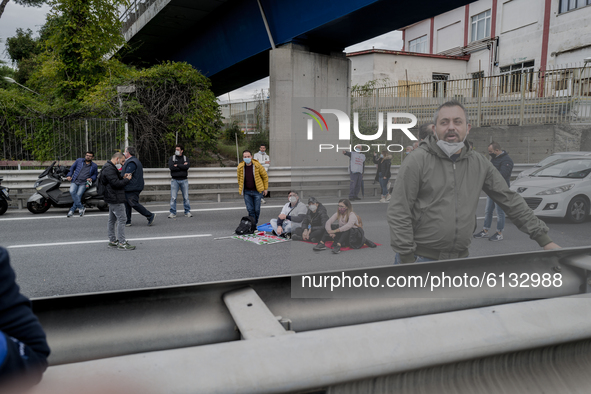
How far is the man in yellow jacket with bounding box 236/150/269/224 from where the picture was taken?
29.0 feet

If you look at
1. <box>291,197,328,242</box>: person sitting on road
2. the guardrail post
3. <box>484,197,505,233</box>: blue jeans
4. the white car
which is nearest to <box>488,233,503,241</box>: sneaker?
<box>484,197,505,233</box>: blue jeans

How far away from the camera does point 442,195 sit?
2412 mm

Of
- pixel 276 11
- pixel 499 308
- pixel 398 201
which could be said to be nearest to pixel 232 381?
pixel 499 308

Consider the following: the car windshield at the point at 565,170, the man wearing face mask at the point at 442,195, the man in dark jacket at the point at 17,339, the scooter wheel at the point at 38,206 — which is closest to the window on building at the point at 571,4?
the car windshield at the point at 565,170

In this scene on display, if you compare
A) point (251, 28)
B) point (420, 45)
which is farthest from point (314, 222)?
point (420, 45)

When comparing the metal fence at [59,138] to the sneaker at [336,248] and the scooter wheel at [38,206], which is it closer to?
the scooter wheel at [38,206]

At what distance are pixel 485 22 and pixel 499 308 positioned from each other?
90.5 feet

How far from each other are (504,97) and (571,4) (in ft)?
67.0

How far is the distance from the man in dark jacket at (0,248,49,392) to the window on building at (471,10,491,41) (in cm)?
2730

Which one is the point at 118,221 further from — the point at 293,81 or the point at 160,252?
the point at 293,81

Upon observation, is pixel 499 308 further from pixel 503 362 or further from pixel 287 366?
pixel 287 366

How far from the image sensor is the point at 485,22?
24.4m

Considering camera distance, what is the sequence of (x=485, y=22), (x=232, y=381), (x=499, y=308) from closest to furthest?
1. (x=232, y=381)
2. (x=499, y=308)
3. (x=485, y=22)

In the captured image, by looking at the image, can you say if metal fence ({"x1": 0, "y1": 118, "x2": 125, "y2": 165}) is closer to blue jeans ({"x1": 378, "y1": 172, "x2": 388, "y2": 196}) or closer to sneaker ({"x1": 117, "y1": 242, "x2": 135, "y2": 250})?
sneaker ({"x1": 117, "y1": 242, "x2": 135, "y2": 250})
